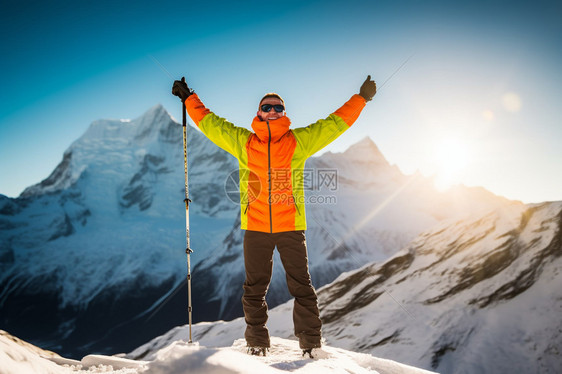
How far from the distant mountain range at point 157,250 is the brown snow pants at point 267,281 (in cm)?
9540

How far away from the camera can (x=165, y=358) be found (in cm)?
210

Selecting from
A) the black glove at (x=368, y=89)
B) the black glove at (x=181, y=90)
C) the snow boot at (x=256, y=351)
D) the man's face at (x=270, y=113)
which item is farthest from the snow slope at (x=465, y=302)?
the black glove at (x=181, y=90)

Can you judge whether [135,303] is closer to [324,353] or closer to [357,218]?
A: [357,218]

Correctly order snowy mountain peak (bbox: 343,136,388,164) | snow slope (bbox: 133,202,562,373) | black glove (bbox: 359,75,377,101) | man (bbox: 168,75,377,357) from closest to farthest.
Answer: man (bbox: 168,75,377,357) < black glove (bbox: 359,75,377,101) < snow slope (bbox: 133,202,562,373) < snowy mountain peak (bbox: 343,136,388,164)

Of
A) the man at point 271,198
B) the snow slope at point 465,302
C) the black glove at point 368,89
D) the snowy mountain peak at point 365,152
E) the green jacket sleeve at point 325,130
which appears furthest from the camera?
the snowy mountain peak at point 365,152

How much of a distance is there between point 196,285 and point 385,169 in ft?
363

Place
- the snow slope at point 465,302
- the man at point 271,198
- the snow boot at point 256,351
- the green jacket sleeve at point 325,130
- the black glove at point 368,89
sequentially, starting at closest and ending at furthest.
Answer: the snow boot at point 256,351, the man at point 271,198, the green jacket sleeve at point 325,130, the black glove at point 368,89, the snow slope at point 465,302

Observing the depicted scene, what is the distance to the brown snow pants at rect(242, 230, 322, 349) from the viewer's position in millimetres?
4258

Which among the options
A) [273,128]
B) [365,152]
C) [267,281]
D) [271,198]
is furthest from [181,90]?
[365,152]

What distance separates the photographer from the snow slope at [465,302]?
39.0 ft

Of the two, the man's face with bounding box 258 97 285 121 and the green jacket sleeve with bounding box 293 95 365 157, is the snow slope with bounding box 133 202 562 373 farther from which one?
the man's face with bounding box 258 97 285 121

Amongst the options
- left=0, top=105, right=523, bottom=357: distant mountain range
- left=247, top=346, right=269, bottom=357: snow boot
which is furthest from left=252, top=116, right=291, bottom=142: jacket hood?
left=0, top=105, right=523, bottom=357: distant mountain range

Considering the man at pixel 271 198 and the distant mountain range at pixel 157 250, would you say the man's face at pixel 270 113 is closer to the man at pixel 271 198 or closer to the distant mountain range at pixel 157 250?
the man at pixel 271 198

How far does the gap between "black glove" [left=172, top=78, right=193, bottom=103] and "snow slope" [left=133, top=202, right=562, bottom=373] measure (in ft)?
43.2
